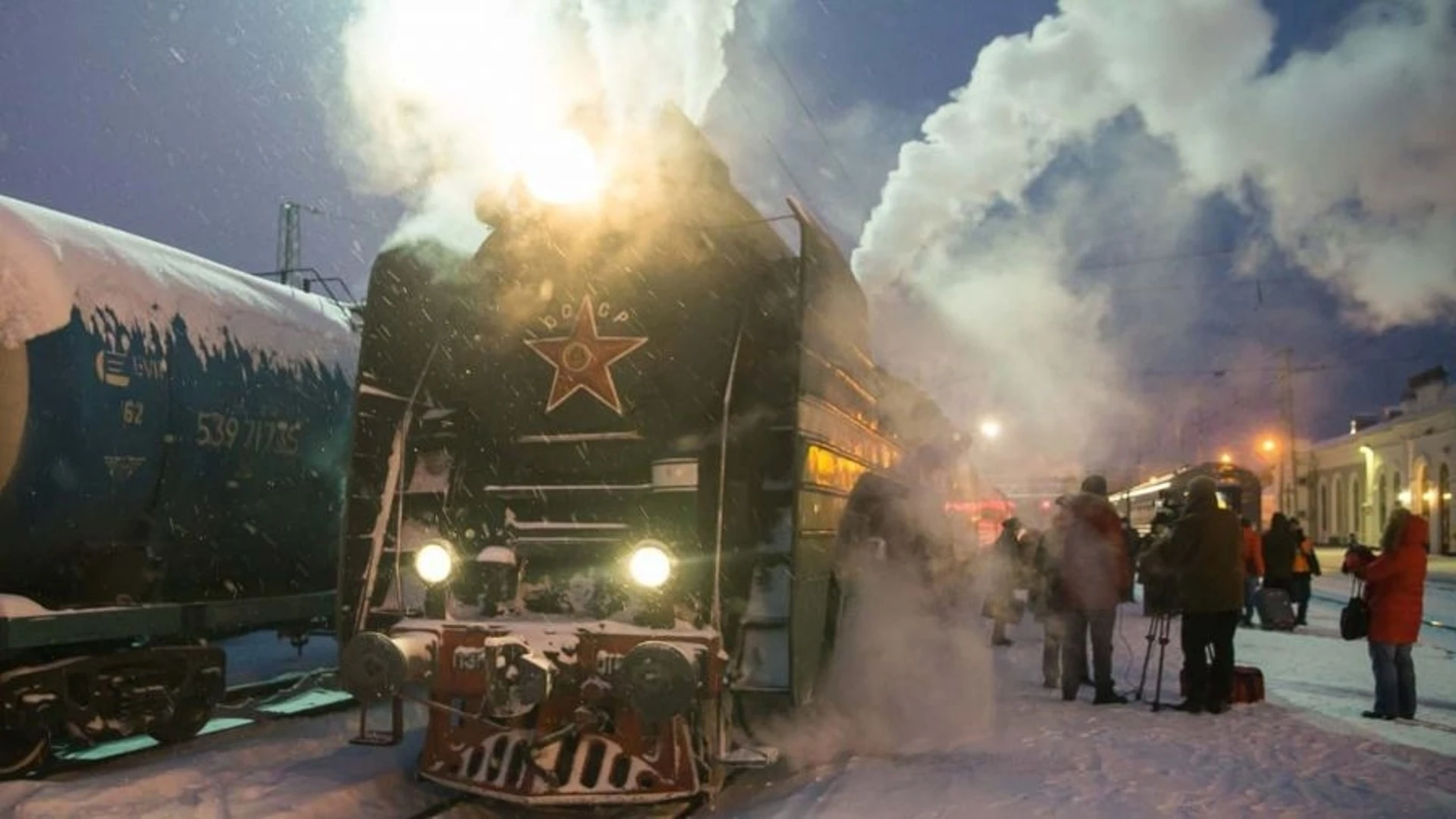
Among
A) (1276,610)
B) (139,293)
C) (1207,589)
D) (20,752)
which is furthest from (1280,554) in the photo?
(20,752)

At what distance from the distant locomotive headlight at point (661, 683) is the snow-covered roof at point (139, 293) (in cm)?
412

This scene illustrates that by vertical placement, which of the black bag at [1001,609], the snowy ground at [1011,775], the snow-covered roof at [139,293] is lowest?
the snowy ground at [1011,775]

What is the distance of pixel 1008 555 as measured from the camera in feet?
43.5

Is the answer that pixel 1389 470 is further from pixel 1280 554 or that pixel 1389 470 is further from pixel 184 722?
pixel 184 722

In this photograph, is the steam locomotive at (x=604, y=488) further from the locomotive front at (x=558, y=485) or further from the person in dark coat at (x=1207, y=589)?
the person in dark coat at (x=1207, y=589)

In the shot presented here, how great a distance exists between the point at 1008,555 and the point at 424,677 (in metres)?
9.04

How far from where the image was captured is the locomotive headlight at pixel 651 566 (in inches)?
220

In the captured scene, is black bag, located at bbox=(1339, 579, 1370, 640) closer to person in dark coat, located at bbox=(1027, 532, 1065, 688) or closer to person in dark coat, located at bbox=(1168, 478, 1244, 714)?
person in dark coat, located at bbox=(1168, 478, 1244, 714)

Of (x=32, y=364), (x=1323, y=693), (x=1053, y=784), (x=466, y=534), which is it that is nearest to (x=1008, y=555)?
(x=1323, y=693)

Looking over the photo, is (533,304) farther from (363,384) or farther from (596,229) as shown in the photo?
(363,384)

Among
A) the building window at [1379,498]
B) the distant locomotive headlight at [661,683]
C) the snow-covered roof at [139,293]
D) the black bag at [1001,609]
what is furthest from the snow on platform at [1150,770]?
the building window at [1379,498]

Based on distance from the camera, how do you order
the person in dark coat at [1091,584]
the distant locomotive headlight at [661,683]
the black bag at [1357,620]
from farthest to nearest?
1. the person in dark coat at [1091,584]
2. the black bag at [1357,620]
3. the distant locomotive headlight at [661,683]

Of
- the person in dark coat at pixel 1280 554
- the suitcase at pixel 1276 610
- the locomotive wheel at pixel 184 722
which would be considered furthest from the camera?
the person in dark coat at pixel 1280 554

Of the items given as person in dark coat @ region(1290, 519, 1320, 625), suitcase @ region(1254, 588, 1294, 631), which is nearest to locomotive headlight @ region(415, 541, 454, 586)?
suitcase @ region(1254, 588, 1294, 631)
